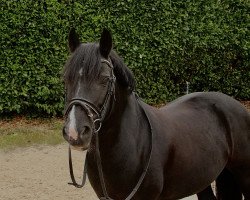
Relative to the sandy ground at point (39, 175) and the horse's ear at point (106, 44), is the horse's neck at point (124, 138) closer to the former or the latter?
the horse's ear at point (106, 44)

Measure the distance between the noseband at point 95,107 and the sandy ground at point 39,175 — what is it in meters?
3.32

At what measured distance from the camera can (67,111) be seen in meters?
2.87

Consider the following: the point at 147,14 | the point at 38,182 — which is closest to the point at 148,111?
the point at 38,182

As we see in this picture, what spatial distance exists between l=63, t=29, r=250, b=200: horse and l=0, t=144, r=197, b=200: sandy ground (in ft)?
6.62

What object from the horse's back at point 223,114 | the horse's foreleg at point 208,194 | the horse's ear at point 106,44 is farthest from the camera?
the horse's foreleg at point 208,194

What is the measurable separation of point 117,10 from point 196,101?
544 centimetres

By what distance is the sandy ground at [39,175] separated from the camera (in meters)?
6.26

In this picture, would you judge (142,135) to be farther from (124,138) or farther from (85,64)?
(85,64)

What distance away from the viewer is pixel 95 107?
9.52 ft

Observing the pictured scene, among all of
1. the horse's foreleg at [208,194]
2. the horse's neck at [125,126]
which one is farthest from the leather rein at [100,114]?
the horse's foreleg at [208,194]

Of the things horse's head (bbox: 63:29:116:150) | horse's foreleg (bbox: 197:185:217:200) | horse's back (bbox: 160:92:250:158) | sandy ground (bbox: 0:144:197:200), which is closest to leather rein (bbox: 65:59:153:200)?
horse's head (bbox: 63:29:116:150)

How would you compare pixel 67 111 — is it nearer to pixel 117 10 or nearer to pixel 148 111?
pixel 148 111

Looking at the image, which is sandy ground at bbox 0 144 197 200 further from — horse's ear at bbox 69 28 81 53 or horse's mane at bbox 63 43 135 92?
horse's mane at bbox 63 43 135 92

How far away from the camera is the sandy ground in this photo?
6262 mm
